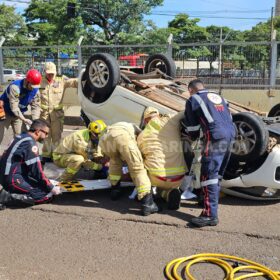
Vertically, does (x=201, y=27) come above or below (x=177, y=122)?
above

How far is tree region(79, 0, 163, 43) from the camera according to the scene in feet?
107

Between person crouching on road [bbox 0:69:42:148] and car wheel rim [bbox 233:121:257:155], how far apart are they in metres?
3.29

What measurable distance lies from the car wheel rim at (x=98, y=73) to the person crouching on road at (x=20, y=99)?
848mm

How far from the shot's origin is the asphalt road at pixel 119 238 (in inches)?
134

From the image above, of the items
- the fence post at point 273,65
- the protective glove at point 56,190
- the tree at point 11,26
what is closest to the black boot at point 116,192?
the protective glove at point 56,190

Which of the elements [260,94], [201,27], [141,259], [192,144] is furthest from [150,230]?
[201,27]

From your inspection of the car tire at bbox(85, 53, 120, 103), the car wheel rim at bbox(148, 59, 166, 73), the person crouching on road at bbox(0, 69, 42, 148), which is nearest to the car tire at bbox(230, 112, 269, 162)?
the car tire at bbox(85, 53, 120, 103)

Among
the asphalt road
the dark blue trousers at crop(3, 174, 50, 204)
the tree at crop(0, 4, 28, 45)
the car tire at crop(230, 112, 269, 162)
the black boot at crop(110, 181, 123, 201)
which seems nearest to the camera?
the asphalt road

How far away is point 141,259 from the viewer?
3574mm

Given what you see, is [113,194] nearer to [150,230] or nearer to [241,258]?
[150,230]

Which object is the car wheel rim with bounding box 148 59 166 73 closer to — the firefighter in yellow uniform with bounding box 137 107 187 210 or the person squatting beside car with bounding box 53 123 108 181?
the person squatting beside car with bounding box 53 123 108 181

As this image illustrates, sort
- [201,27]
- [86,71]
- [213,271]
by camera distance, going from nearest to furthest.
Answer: [213,271]
[86,71]
[201,27]

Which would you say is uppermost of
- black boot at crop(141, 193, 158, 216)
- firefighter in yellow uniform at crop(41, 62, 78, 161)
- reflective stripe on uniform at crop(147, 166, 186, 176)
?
firefighter in yellow uniform at crop(41, 62, 78, 161)

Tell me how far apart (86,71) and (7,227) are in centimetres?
292
